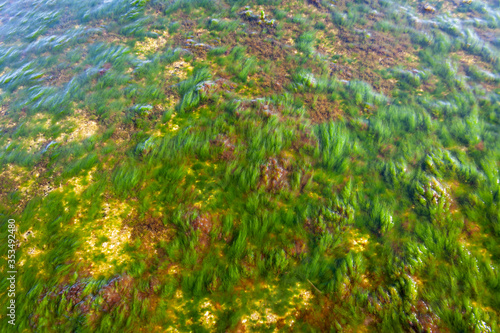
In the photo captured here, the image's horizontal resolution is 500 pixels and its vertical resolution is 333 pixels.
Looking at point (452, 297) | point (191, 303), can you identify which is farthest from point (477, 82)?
→ point (191, 303)

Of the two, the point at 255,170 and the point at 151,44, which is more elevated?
the point at 151,44

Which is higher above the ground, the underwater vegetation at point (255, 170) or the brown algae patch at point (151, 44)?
the brown algae patch at point (151, 44)

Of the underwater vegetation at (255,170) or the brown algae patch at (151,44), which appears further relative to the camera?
the brown algae patch at (151,44)

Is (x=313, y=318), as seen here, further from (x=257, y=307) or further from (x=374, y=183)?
(x=374, y=183)

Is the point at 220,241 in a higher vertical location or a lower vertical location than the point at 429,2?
lower

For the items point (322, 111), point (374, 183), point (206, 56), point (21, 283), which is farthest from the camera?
point (206, 56)

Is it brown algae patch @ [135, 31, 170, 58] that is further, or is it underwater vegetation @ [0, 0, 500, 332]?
brown algae patch @ [135, 31, 170, 58]

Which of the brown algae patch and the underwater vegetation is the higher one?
the brown algae patch

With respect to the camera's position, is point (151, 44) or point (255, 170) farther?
point (151, 44)
